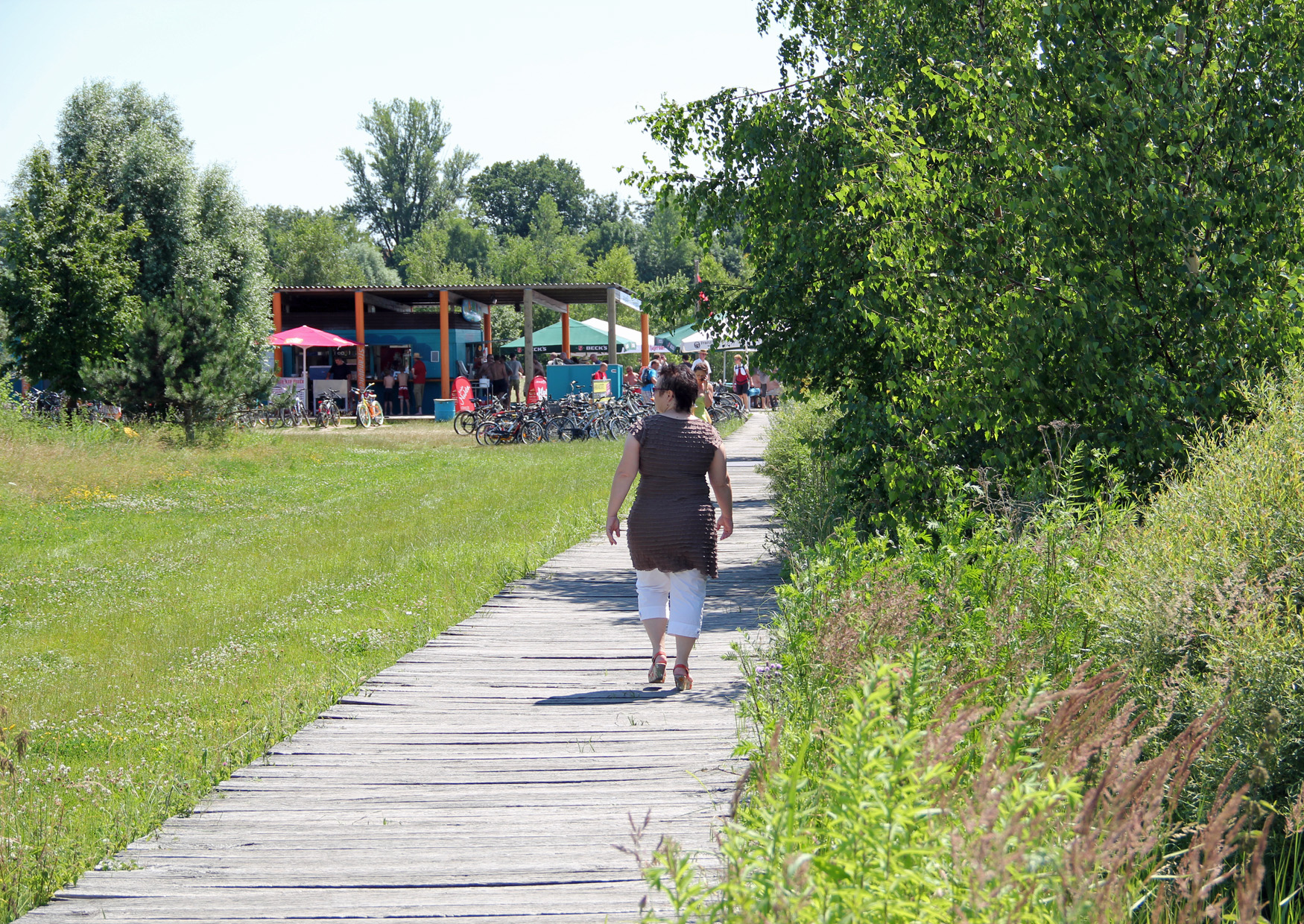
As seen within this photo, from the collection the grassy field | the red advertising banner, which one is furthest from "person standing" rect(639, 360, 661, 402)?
the grassy field

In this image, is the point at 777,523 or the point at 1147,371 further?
the point at 777,523

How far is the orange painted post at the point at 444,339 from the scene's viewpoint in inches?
1395

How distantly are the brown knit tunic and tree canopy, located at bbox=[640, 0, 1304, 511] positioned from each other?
1598 millimetres

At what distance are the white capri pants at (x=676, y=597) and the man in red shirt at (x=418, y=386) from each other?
32.3 metres

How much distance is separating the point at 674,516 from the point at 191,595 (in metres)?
5.39

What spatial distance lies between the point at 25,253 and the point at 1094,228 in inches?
867

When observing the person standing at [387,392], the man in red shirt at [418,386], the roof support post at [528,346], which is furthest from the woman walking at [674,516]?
the person standing at [387,392]

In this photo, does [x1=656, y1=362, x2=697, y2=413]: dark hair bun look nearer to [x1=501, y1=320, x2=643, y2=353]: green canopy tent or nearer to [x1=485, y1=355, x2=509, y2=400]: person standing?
[x1=485, y1=355, x2=509, y2=400]: person standing

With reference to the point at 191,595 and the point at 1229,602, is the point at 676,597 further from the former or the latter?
the point at 191,595

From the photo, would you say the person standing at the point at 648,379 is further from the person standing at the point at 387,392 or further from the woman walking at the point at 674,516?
the woman walking at the point at 674,516

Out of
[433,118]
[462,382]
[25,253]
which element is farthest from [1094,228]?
[433,118]

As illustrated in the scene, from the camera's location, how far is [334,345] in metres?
35.8

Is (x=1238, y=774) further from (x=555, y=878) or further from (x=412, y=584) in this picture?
(x=412, y=584)

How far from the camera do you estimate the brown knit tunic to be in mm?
6289
